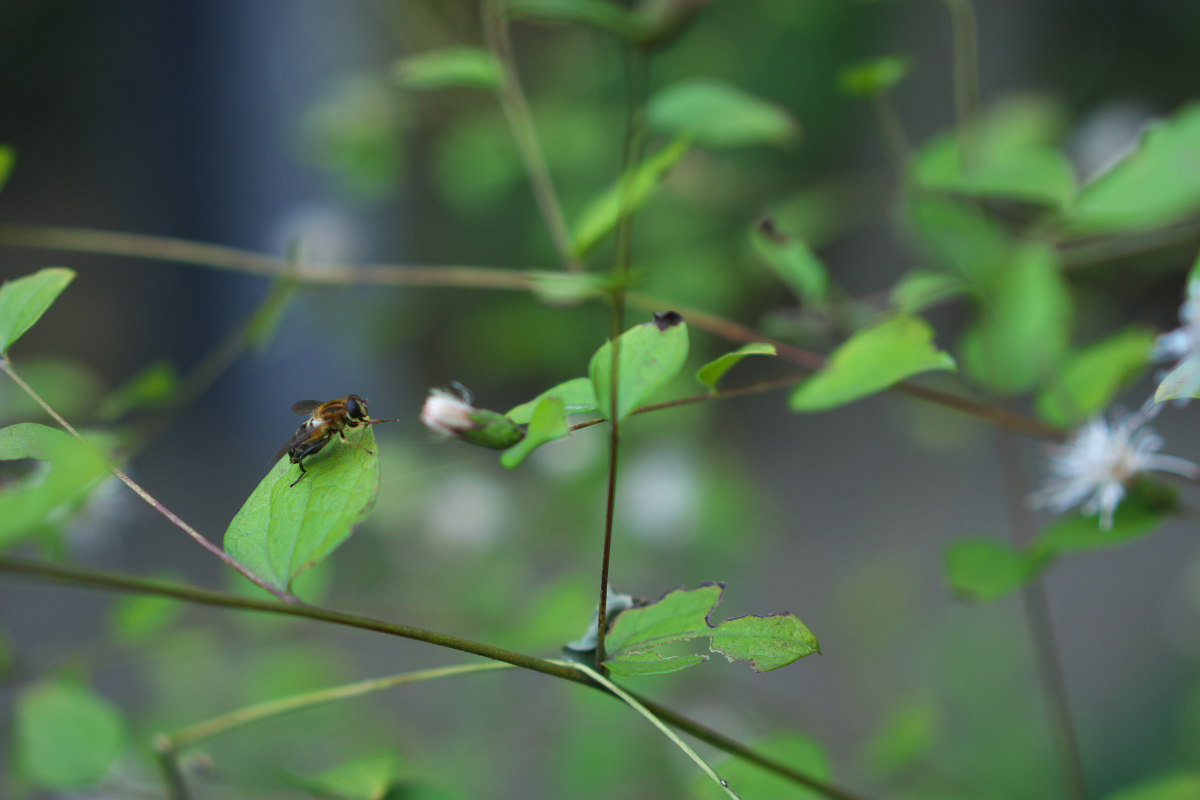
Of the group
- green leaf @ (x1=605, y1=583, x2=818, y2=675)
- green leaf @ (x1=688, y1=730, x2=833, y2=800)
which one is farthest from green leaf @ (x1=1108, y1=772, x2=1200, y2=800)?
green leaf @ (x1=605, y1=583, x2=818, y2=675)

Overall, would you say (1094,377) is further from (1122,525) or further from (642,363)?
(642,363)

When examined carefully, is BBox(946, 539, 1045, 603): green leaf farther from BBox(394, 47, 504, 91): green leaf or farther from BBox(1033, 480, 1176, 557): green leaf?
BBox(394, 47, 504, 91): green leaf

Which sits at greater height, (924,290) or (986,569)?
(924,290)

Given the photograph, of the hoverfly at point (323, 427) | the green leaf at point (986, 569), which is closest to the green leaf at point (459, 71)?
the hoverfly at point (323, 427)

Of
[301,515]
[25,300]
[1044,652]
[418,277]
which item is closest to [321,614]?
[301,515]

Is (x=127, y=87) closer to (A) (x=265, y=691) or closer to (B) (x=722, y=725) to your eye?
(A) (x=265, y=691)

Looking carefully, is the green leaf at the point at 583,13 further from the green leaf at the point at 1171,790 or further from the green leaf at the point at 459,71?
the green leaf at the point at 1171,790

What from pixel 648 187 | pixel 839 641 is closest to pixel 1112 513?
pixel 648 187
